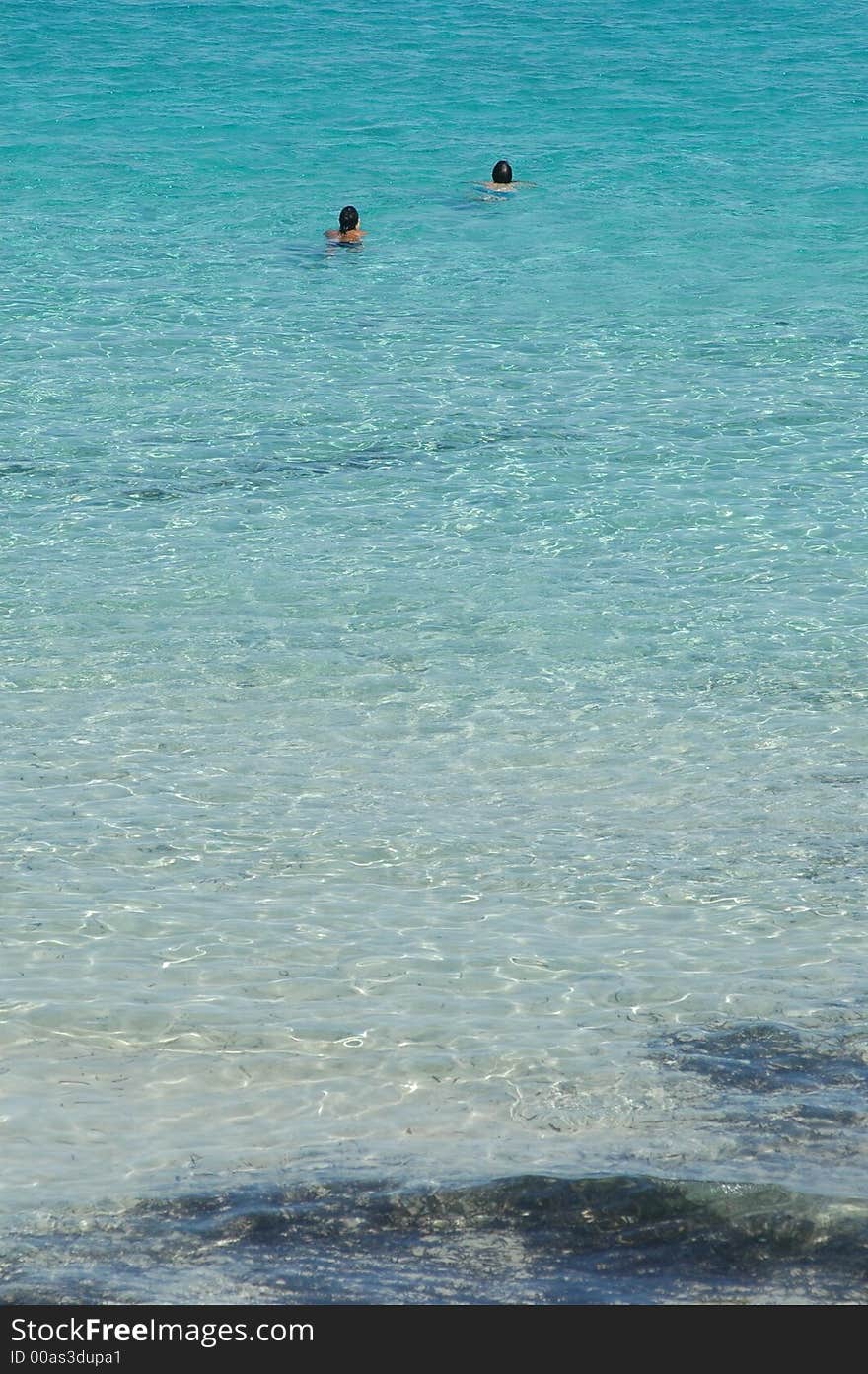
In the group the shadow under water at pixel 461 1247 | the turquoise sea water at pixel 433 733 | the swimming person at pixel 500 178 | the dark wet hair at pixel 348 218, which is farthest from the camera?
the swimming person at pixel 500 178

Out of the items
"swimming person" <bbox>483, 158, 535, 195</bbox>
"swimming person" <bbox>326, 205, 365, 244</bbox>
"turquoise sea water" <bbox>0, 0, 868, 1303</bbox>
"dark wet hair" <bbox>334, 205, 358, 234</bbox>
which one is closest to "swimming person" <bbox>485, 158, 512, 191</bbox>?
"swimming person" <bbox>483, 158, 535, 195</bbox>

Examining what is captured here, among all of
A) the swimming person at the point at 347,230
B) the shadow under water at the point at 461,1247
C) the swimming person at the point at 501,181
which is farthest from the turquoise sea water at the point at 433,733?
the swimming person at the point at 501,181

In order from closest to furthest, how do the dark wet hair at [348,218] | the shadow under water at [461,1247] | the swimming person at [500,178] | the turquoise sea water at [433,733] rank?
1. the shadow under water at [461,1247]
2. the turquoise sea water at [433,733]
3. the dark wet hair at [348,218]
4. the swimming person at [500,178]

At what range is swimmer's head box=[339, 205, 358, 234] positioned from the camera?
2175cm

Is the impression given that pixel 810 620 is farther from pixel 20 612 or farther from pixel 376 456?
pixel 20 612

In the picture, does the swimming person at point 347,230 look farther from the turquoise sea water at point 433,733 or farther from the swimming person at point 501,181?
the swimming person at point 501,181

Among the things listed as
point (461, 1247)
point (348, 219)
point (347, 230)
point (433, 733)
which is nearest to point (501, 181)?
point (347, 230)

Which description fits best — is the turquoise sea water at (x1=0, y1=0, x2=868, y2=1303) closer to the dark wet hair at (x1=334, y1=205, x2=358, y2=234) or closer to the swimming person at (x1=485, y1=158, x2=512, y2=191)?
the dark wet hair at (x1=334, y1=205, x2=358, y2=234)

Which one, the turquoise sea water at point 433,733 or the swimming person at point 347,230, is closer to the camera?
the turquoise sea water at point 433,733

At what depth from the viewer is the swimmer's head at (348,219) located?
71.4 ft

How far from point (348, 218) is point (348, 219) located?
0.02 m

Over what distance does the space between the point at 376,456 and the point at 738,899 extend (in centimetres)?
798

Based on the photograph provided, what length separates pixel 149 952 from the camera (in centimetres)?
836

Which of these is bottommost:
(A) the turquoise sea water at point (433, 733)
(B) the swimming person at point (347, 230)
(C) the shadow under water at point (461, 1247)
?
(C) the shadow under water at point (461, 1247)
